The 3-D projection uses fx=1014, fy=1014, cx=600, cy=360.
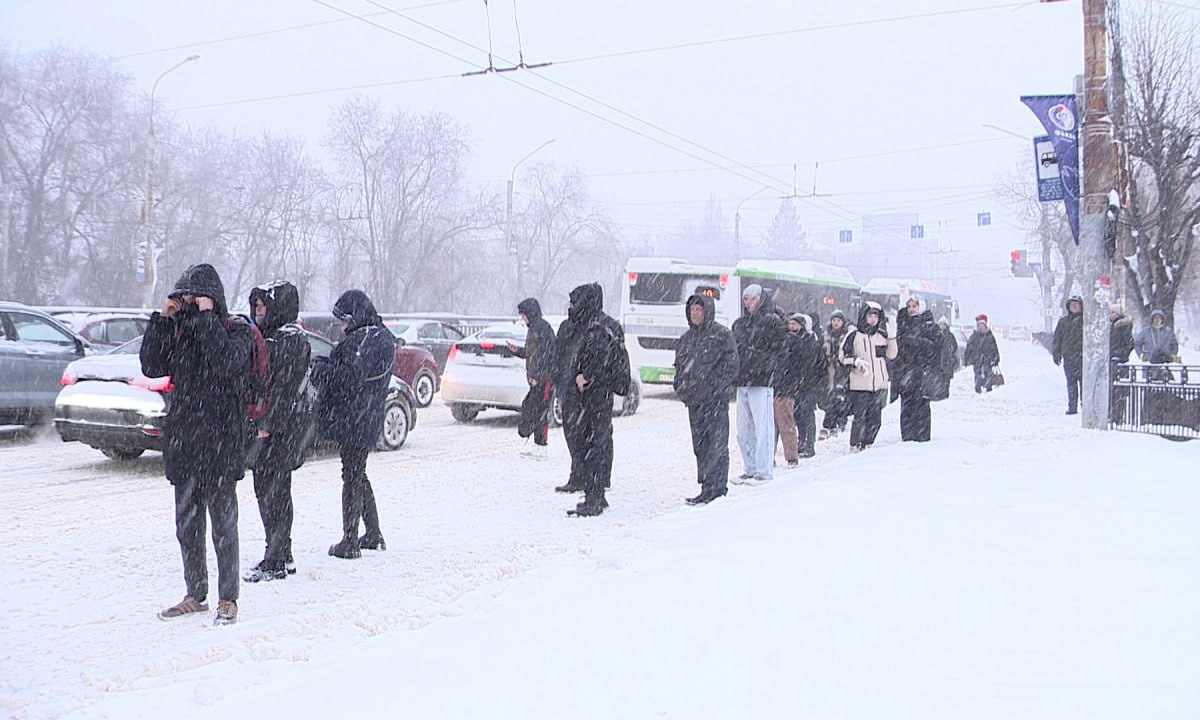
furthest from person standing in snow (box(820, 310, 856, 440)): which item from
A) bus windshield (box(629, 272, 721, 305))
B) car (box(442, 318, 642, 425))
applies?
bus windshield (box(629, 272, 721, 305))

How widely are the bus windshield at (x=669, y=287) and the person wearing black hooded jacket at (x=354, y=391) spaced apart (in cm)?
1464

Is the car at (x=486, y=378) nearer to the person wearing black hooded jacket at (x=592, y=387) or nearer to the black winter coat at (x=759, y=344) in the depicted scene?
the black winter coat at (x=759, y=344)

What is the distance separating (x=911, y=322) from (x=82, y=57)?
126ft

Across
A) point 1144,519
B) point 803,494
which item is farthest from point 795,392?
point 1144,519

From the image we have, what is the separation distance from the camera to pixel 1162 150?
63.8 feet

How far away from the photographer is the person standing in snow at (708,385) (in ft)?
28.3

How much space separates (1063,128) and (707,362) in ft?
28.1

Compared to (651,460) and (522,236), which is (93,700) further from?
(522,236)

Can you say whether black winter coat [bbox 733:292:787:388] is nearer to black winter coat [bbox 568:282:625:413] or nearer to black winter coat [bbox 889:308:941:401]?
black winter coat [bbox 568:282:625:413]

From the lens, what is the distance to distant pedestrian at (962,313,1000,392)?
875 inches

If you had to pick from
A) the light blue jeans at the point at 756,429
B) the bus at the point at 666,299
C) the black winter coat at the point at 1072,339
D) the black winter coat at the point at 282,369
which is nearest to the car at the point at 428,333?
the bus at the point at 666,299

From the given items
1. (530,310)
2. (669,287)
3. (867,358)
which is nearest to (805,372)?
(867,358)

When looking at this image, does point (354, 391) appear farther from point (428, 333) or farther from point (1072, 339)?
point (428, 333)

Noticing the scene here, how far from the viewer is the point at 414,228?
52438mm
